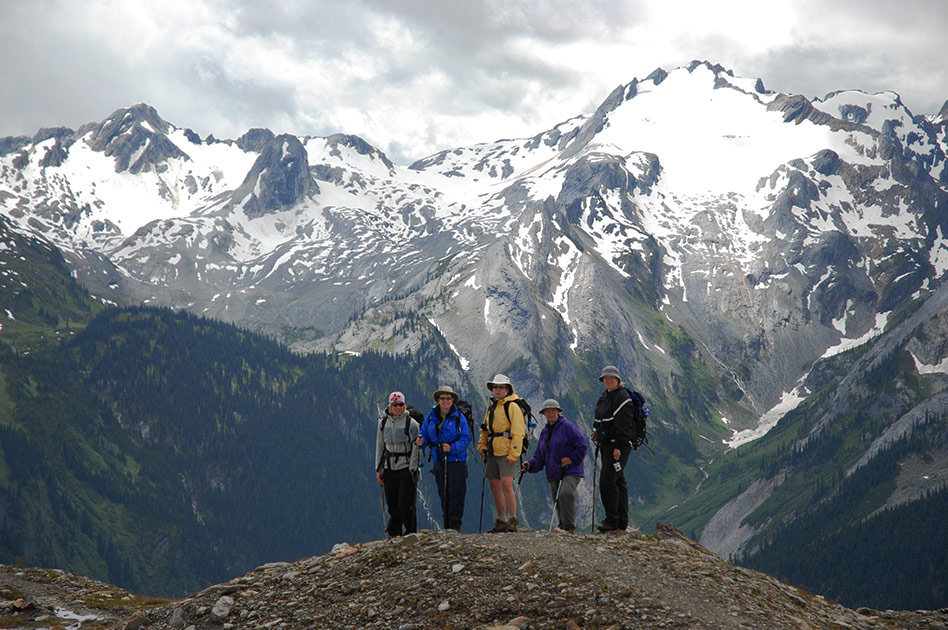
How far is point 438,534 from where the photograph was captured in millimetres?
23547

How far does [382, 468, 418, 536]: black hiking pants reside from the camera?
26.2 m

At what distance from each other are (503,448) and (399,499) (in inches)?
170

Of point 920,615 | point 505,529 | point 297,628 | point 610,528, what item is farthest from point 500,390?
point 920,615

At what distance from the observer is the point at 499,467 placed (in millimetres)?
25688

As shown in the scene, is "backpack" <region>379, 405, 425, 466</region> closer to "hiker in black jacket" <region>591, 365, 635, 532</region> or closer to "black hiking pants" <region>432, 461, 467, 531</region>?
"black hiking pants" <region>432, 461, 467, 531</region>

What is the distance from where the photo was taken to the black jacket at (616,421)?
25.4 metres

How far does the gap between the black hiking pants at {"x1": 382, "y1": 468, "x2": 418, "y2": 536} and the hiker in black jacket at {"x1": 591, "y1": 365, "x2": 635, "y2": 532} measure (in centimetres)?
672

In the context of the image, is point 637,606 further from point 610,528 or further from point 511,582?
point 610,528

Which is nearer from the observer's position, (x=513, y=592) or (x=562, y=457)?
(x=513, y=592)

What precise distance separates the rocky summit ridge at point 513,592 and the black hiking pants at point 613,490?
29.4 inches

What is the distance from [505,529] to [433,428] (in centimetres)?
421

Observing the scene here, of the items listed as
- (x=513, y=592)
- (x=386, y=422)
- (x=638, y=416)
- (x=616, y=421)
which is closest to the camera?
(x=513, y=592)

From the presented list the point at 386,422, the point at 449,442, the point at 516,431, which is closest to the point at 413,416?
the point at 386,422

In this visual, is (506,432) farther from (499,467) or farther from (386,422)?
(386,422)
